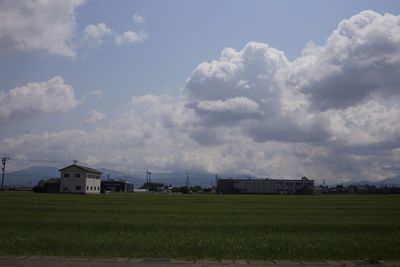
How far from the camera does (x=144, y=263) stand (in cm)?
1278

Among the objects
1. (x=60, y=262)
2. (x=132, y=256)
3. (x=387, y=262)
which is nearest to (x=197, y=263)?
(x=132, y=256)

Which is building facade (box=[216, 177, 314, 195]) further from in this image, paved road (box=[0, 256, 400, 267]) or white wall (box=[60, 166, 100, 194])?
paved road (box=[0, 256, 400, 267])

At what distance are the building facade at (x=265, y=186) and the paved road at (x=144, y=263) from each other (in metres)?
174

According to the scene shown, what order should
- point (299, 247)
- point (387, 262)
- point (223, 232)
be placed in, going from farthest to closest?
point (223, 232) → point (299, 247) → point (387, 262)

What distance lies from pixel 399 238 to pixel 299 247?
5.84m

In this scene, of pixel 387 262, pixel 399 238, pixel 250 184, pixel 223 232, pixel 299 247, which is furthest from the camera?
pixel 250 184

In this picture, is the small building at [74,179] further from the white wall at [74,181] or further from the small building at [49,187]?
the small building at [49,187]

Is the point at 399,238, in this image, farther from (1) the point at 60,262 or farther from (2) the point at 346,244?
(1) the point at 60,262

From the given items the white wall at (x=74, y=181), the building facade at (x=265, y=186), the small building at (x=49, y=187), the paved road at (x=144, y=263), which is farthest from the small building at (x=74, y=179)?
the paved road at (x=144, y=263)

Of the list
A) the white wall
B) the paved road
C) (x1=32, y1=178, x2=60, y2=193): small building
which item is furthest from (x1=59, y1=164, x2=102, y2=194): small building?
the paved road

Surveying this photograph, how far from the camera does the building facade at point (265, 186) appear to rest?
186000 mm

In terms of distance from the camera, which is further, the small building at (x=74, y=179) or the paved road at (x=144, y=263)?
the small building at (x=74, y=179)

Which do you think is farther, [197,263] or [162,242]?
[162,242]

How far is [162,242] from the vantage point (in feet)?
57.8
